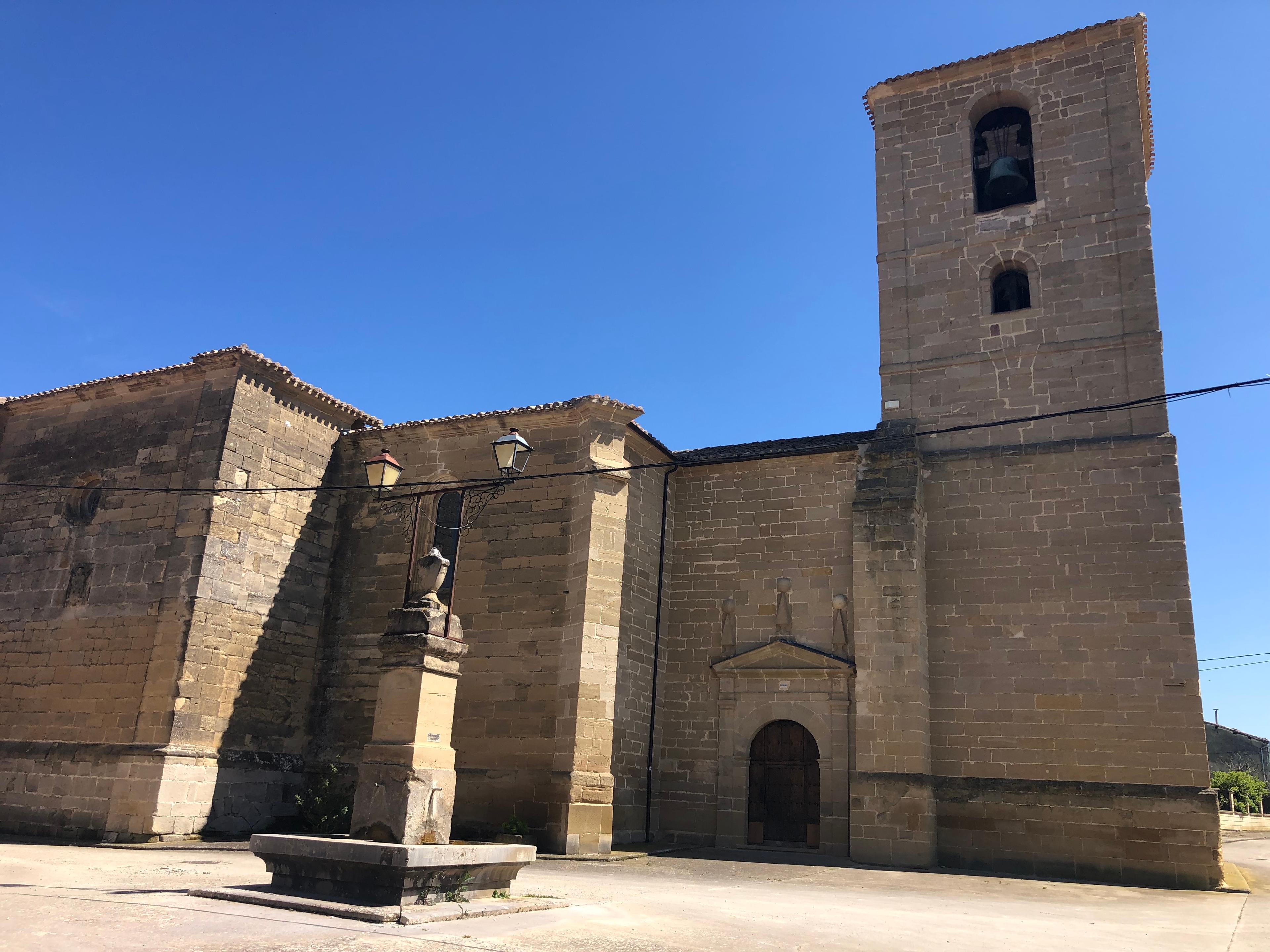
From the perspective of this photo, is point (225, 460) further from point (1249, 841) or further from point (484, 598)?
point (1249, 841)

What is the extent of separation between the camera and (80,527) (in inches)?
575

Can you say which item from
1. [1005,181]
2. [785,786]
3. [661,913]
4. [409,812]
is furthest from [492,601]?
[1005,181]

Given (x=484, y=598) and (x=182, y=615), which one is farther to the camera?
(x=484, y=598)

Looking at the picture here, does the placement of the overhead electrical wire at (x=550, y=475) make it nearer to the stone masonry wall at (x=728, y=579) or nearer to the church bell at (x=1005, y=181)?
the stone masonry wall at (x=728, y=579)

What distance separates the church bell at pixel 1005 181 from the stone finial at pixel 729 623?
327 inches

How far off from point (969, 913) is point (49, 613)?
45.0ft

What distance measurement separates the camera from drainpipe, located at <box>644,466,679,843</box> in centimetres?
1397

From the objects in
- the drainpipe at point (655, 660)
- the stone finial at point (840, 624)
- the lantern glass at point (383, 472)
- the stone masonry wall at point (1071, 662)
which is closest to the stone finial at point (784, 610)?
the stone finial at point (840, 624)

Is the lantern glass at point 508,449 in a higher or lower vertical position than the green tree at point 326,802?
higher

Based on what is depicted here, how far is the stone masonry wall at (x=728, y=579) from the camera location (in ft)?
46.4

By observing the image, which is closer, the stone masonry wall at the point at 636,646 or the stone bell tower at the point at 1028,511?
the stone bell tower at the point at 1028,511

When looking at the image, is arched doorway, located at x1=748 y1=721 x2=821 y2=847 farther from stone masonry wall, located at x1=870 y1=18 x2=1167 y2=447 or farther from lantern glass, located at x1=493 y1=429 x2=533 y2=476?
lantern glass, located at x1=493 y1=429 x2=533 y2=476

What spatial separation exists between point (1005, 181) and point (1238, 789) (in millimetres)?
27159

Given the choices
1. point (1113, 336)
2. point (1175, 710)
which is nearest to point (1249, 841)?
point (1175, 710)
